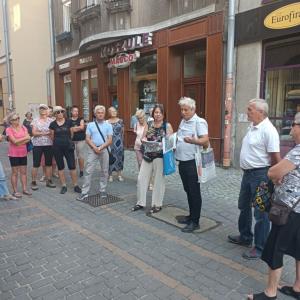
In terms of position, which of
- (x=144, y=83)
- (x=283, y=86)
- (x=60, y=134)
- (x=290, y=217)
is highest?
(x=144, y=83)

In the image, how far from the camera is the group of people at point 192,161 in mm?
2620

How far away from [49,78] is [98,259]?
14.7 meters

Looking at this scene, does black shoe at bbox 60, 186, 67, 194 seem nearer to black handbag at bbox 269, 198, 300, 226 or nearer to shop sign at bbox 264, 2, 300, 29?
black handbag at bbox 269, 198, 300, 226

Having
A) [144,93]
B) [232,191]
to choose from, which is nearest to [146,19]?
[144,93]

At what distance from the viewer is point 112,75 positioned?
40.8 ft

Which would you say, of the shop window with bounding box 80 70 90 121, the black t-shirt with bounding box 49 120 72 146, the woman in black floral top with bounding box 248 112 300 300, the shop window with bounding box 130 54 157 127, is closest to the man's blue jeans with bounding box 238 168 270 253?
the woman in black floral top with bounding box 248 112 300 300

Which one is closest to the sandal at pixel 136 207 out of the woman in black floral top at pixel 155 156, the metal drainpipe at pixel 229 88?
the woman in black floral top at pixel 155 156

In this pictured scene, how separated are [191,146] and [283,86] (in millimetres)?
4352

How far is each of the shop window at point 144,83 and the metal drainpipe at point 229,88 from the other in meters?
Result: 3.12

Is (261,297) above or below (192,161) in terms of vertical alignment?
below

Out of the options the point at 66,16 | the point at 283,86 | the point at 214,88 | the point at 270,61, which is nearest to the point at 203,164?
the point at 283,86

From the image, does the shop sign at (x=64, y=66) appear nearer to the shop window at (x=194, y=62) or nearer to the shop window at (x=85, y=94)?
the shop window at (x=85, y=94)

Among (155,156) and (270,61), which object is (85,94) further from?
(155,156)

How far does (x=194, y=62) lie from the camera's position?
9.69 m
